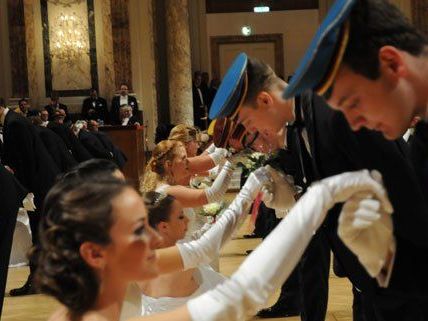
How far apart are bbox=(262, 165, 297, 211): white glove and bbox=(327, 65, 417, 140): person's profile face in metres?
1.51

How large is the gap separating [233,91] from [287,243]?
4.55 ft

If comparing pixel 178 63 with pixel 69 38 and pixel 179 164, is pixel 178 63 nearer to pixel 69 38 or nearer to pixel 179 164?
pixel 69 38

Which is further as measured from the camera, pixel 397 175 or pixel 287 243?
pixel 397 175

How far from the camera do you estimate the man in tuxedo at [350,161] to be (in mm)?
→ 2004

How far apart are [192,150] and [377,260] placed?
4590 mm

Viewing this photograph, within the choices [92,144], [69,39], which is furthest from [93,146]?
[69,39]

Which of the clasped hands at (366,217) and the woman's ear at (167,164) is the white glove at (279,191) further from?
the woman's ear at (167,164)

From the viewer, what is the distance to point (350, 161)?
2.34 m

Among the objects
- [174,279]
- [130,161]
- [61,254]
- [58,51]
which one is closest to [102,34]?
[58,51]

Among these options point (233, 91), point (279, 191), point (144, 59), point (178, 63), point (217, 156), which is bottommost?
point (217, 156)

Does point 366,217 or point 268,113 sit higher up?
point 268,113

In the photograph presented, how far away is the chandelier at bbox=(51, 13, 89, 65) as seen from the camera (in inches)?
719

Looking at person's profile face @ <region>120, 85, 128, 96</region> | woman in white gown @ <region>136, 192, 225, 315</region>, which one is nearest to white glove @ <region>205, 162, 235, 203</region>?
woman in white gown @ <region>136, 192, 225, 315</region>

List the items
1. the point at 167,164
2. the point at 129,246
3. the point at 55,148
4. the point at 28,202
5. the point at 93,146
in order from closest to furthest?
the point at 129,246 < the point at 167,164 < the point at 28,202 < the point at 55,148 < the point at 93,146
